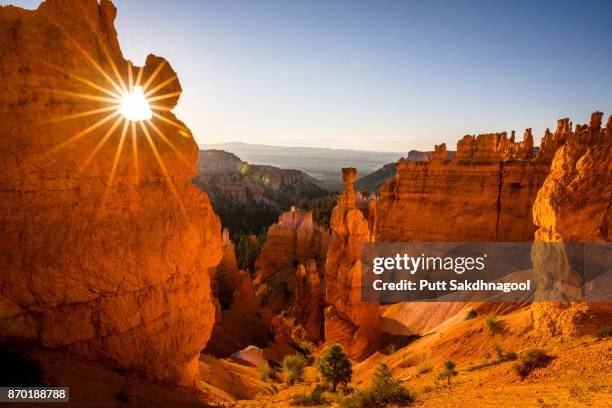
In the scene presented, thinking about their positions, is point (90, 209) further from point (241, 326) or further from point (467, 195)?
point (467, 195)

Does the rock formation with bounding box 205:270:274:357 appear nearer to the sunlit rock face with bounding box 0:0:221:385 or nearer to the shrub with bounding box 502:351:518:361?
the sunlit rock face with bounding box 0:0:221:385

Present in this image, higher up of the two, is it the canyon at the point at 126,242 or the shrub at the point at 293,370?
the canyon at the point at 126,242

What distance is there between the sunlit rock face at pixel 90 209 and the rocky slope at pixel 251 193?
6445 centimetres

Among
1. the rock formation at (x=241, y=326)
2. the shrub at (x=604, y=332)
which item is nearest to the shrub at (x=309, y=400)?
the shrub at (x=604, y=332)

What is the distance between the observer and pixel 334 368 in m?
15.4

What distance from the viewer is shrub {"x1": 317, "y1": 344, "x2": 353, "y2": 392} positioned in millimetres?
15281

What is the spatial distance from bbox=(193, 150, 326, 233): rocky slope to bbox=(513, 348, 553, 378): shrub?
65260 millimetres

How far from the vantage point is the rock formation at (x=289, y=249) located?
45.7 metres

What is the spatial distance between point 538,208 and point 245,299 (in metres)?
24.2

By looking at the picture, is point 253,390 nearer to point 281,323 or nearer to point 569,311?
point 569,311

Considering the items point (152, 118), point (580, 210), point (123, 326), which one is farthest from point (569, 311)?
point (152, 118)

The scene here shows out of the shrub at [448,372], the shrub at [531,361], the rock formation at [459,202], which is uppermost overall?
the rock formation at [459,202]

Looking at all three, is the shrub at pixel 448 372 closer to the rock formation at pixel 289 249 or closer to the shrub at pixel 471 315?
the shrub at pixel 471 315

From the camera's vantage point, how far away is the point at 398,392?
34.4 ft
